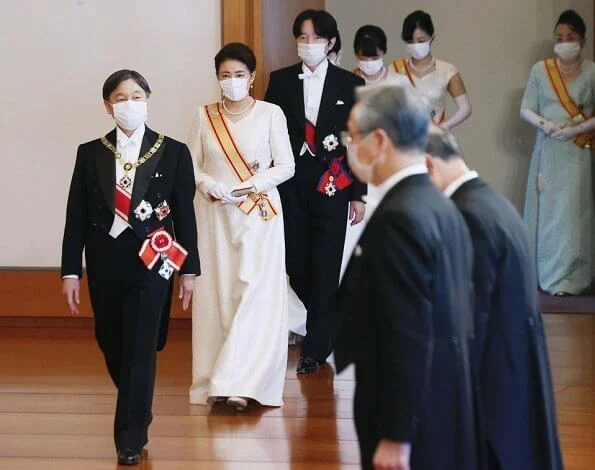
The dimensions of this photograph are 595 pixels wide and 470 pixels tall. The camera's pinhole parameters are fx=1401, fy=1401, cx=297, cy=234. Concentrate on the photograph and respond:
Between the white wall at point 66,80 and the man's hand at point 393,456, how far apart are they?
5.13 metres

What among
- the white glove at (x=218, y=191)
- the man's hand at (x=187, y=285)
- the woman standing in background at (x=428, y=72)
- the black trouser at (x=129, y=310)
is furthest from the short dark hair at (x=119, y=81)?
the woman standing in background at (x=428, y=72)

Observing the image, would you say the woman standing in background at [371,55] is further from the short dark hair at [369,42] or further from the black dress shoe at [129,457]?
the black dress shoe at [129,457]

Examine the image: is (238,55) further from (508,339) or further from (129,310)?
(508,339)

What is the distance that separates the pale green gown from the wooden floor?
2.17m

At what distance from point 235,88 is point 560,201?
4.37 meters

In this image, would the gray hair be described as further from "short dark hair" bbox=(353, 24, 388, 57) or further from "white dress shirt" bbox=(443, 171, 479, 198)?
"short dark hair" bbox=(353, 24, 388, 57)

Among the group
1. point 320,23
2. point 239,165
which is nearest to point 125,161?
point 239,165

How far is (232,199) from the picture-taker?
632cm

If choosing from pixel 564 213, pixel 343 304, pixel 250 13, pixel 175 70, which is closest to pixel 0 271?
pixel 175 70

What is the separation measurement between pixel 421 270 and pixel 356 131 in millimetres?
372

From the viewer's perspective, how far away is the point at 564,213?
1012cm

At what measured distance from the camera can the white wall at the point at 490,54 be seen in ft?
36.5

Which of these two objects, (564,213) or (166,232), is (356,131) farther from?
(564,213)

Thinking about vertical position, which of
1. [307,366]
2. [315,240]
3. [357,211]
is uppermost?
[357,211]
